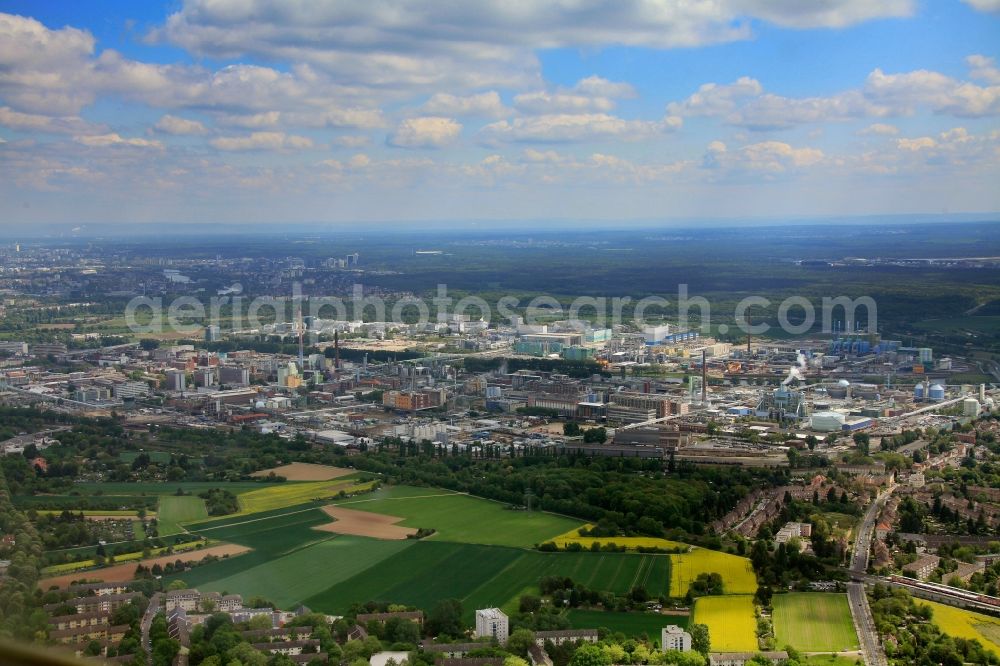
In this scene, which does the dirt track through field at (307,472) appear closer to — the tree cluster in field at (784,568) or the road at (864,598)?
the tree cluster in field at (784,568)

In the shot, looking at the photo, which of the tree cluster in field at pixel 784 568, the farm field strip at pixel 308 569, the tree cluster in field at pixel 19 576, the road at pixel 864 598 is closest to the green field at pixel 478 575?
the farm field strip at pixel 308 569

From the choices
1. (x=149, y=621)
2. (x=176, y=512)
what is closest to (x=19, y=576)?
(x=149, y=621)

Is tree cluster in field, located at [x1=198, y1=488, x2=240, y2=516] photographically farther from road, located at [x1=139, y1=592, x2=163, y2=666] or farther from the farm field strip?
road, located at [x1=139, y1=592, x2=163, y2=666]

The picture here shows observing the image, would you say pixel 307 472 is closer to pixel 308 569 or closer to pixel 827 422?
pixel 308 569

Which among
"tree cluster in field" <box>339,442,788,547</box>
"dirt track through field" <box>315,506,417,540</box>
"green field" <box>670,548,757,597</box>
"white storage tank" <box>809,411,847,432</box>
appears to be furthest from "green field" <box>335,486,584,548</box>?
"white storage tank" <box>809,411,847,432</box>

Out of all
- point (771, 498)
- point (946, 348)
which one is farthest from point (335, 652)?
point (946, 348)
